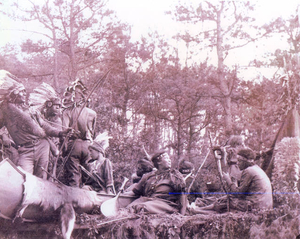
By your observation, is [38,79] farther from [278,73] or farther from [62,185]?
[278,73]

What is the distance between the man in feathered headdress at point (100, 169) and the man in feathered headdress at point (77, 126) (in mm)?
131

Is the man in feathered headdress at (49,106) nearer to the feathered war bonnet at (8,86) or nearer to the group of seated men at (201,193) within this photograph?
the feathered war bonnet at (8,86)

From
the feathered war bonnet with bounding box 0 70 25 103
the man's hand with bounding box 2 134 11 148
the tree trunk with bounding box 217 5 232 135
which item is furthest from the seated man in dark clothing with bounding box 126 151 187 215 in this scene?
the feathered war bonnet with bounding box 0 70 25 103

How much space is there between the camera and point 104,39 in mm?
7504

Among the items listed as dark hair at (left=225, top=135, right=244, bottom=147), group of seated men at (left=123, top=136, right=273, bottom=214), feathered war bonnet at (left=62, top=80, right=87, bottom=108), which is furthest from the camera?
dark hair at (left=225, top=135, right=244, bottom=147)

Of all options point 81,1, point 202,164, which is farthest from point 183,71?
point 81,1

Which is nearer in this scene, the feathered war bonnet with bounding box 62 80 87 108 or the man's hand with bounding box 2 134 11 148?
the man's hand with bounding box 2 134 11 148

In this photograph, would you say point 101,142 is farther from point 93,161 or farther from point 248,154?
point 248,154

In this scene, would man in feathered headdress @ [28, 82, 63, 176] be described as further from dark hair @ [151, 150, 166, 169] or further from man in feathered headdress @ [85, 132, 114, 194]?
dark hair @ [151, 150, 166, 169]

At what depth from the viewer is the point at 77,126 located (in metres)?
6.95

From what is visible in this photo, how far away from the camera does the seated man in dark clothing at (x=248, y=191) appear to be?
7004 millimetres

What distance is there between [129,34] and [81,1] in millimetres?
1032

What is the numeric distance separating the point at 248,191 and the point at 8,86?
4.35 m

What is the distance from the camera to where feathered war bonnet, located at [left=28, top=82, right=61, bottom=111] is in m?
6.76
